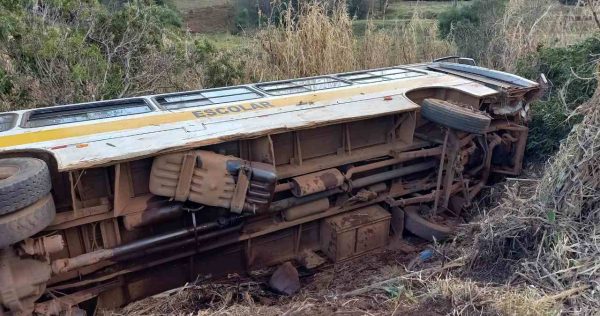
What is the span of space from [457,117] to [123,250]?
3306 mm

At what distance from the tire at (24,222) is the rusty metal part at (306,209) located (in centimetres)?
206

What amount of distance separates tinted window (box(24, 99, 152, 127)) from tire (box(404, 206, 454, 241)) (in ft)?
9.33

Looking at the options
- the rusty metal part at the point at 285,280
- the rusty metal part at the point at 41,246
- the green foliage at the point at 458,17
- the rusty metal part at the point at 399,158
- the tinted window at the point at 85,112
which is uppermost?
the green foliage at the point at 458,17

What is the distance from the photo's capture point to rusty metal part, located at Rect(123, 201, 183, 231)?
12.8 feet

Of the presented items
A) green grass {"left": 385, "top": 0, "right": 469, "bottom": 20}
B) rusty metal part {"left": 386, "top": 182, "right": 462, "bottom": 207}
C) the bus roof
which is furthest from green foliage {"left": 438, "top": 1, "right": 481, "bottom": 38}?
rusty metal part {"left": 386, "top": 182, "right": 462, "bottom": 207}

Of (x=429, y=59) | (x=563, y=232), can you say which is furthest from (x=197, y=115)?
(x=429, y=59)

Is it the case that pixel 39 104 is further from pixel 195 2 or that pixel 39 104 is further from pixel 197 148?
pixel 195 2

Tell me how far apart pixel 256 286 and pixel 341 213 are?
3.75 feet

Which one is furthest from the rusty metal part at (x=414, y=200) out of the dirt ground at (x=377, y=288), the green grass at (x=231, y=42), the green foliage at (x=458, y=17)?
the green foliage at (x=458, y=17)

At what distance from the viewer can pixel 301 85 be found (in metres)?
5.54

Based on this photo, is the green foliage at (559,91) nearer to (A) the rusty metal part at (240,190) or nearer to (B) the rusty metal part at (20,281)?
(A) the rusty metal part at (240,190)

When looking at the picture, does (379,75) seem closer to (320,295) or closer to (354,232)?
(354,232)

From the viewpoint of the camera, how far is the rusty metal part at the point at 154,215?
12.8ft

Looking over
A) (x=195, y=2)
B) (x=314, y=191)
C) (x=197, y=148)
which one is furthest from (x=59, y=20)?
(x=195, y=2)
